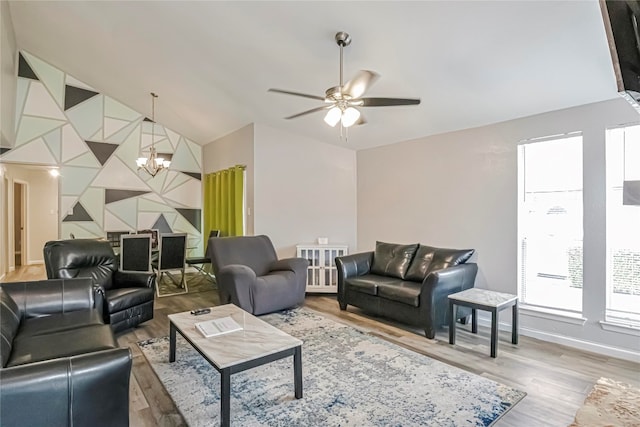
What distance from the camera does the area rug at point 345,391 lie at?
2.10 m

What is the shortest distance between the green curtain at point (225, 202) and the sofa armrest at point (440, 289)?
3.28 m

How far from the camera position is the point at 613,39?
1211mm

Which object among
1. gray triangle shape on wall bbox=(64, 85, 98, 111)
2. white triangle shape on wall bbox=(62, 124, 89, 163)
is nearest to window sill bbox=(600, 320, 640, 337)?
white triangle shape on wall bbox=(62, 124, 89, 163)

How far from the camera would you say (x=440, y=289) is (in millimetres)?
3484

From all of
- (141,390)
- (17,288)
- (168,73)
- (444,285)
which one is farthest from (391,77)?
(17,288)

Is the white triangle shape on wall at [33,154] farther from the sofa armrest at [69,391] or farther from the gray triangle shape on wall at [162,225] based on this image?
the sofa armrest at [69,391]

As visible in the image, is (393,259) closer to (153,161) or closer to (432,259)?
(432,259)

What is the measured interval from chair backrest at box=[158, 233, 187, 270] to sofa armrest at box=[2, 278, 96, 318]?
8.19 ft

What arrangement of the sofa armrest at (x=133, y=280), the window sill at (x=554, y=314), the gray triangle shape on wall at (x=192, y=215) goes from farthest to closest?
the gray triangle shape on wall at (x=192, y=215), the sofa armrest at (x=133, y=280), the window sill at (x=554, y=314)

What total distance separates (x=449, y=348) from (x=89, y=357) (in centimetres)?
294

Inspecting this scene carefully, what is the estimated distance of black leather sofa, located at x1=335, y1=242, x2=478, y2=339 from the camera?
3482 mm

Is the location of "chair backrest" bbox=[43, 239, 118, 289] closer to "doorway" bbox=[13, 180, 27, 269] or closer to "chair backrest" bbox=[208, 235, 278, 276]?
"chair backrest" bbox=[208, 235, 278, 276]

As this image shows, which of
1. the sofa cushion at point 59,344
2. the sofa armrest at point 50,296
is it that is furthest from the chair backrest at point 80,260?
the sofa cushion at point 59,344

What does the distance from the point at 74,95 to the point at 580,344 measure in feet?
27.0
